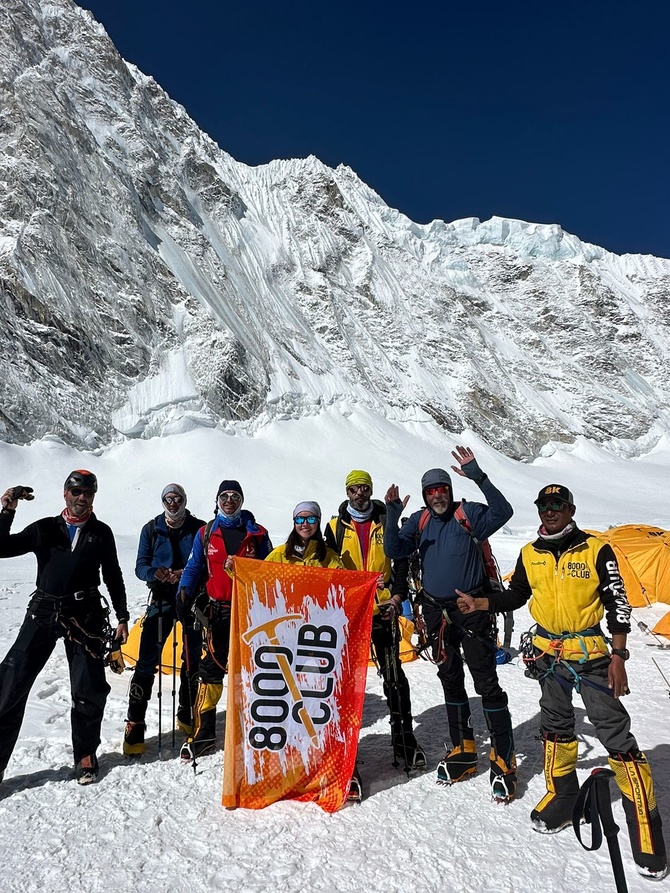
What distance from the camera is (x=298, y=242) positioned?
65.0 metres

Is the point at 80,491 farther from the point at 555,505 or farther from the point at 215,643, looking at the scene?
the point at 555,505

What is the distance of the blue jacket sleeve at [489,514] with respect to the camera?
14.1 ft

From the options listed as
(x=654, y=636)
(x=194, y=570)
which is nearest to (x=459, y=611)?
(x=194, y=570)

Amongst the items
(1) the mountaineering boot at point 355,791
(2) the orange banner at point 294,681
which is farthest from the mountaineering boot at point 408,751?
(2) the orange banner at point 294,681

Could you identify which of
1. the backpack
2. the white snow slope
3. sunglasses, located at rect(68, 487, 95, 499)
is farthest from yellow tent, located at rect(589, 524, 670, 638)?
sunglasses, located at rect(68, 487, 95, 499)

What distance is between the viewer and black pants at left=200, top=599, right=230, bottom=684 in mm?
4715

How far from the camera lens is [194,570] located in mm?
4945

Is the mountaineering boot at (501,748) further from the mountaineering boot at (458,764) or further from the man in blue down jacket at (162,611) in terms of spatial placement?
the man in blue down jacket at (162,611)

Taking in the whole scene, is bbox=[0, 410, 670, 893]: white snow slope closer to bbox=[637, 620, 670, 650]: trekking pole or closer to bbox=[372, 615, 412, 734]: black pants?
bbox=[637, 620, 670, 650]: trekking pole

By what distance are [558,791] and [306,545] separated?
2557 millimetres

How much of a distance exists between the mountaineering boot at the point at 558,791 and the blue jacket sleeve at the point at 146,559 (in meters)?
3.80

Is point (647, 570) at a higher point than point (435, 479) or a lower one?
lower

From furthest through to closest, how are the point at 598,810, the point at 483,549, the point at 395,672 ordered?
the point at 395,672
the point at 483,549
the point at 598,810

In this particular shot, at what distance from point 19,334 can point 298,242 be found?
3965cm
